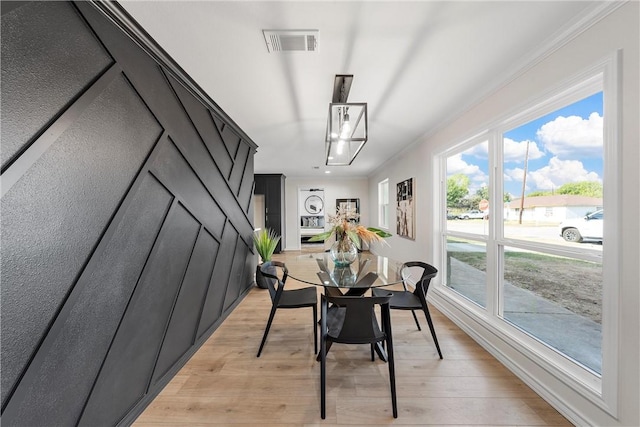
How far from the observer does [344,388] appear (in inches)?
68.7

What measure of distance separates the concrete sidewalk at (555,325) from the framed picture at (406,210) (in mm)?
1629

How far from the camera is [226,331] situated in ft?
8.42

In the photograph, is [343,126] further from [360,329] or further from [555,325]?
[555,325]

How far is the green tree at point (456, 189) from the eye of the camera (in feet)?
9.17

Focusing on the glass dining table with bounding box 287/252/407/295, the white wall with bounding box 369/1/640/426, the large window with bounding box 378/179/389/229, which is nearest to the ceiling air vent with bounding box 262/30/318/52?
the white wall with bounding box 369/1/640/426

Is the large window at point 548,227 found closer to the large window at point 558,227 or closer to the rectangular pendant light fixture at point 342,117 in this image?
the large window at point 558,227

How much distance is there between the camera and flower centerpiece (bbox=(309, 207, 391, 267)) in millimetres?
2266

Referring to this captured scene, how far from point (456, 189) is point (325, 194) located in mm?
5050

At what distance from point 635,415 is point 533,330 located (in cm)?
72

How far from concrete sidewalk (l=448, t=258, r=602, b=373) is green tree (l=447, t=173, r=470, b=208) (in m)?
0.91

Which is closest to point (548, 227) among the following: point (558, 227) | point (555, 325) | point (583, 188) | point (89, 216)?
point (558, 227)

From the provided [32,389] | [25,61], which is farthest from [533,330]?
[25,61]

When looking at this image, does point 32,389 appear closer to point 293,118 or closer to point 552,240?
point 293,118

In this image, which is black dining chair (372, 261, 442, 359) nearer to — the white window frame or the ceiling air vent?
the white window frame
